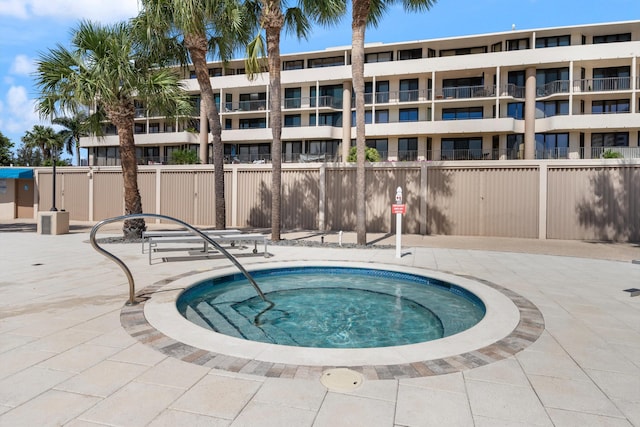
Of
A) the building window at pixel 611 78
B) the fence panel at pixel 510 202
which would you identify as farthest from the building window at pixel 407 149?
the fence panel at pixel 510 202

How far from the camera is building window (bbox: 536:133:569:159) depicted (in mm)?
27953

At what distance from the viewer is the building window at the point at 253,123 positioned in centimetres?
3584

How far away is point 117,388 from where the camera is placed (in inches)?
120

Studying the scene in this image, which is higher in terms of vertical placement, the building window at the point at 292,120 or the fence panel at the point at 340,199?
the building window at the point at 292,120

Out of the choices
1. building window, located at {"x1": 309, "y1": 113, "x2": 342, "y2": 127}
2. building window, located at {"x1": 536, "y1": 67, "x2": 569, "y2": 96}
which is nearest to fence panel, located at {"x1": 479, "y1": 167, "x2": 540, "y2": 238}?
building window, located at {"x1": 536, "y1": 67, "x2": 569, "y2": 96}

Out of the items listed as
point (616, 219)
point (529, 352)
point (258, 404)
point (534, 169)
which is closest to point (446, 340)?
point (529, 352)

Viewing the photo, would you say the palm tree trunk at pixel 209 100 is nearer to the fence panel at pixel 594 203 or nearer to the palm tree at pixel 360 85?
the palm tree at pixel 360 85

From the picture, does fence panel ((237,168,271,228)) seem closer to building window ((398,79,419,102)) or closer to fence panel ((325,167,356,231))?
fence panel ((325,167,356,231))

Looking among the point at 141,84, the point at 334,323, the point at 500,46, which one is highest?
the point at 500,46

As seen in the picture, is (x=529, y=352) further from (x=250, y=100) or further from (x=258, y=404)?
(x=250, y=100)

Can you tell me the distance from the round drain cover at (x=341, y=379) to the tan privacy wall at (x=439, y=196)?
43.4 ft

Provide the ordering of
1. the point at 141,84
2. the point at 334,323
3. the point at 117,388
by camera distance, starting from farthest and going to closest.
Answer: the point at 141,84 < the point at 334,323 < the point at 117,388

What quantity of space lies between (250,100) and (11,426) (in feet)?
120

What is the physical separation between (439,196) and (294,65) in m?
25.6
